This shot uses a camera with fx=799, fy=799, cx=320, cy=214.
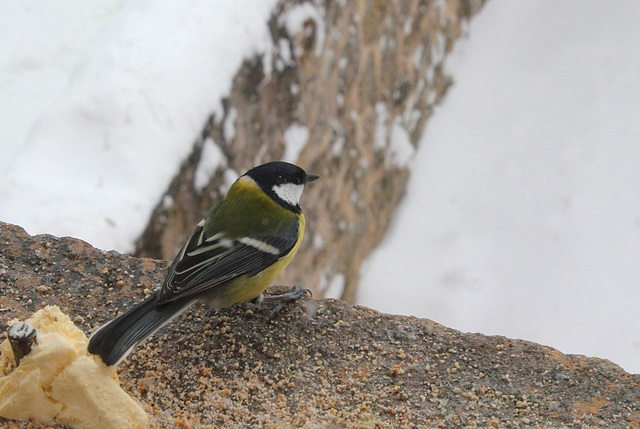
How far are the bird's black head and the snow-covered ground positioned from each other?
0.79 metres

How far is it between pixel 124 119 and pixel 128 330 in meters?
1.98

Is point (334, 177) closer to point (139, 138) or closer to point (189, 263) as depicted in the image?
point (139, 138)

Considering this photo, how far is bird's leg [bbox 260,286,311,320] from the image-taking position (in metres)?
2.77

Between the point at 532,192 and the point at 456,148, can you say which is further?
the point at 456,148

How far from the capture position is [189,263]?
8.62ft

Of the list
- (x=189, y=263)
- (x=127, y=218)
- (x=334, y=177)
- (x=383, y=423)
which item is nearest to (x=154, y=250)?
(x=127, y=218)

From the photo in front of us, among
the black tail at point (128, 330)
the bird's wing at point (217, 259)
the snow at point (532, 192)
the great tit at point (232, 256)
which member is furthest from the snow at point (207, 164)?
the snow at point (532, 192)

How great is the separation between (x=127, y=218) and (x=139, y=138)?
484mm

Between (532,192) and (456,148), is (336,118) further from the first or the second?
(532,192)

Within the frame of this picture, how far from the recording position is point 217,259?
274 centimetres

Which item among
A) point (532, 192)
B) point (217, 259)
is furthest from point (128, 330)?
point (532, 192)

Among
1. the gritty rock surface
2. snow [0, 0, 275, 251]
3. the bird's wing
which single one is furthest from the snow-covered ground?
the bird's wing

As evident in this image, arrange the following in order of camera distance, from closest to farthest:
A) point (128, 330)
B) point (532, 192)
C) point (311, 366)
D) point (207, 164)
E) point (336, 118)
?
point (128, 330) → point (311, 366) → point (207, 164) → point (336, 118) → point (532, 192)

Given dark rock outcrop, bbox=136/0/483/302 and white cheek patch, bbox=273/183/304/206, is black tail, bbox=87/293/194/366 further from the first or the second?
dark rock outcrop, bbox=136/0/483/302
